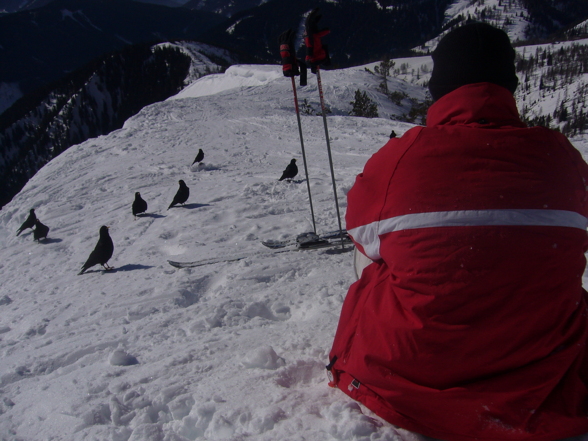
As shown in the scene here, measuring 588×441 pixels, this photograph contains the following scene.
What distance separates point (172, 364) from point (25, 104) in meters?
125

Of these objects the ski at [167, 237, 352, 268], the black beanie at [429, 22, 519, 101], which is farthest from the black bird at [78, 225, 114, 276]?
the black beanie at [429, 22, 519, 101]

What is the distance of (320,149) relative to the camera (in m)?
11.3

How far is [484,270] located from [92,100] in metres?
112

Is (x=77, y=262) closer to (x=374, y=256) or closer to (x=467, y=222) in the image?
(x=374, y=256)

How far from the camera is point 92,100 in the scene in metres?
98.6

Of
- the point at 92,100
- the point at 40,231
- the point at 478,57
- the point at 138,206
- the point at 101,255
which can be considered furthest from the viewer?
the point at 92,100

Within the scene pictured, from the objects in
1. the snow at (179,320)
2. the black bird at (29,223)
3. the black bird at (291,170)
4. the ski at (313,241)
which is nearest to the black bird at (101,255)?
the snow at (179,320)

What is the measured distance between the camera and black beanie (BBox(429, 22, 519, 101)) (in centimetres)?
136

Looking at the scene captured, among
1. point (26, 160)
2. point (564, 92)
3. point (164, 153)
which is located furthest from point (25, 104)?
point (564, 92)

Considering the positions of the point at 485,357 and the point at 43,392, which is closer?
the point at 485,357

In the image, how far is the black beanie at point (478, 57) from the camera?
4.47 feet

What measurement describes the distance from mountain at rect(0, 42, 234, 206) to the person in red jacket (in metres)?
Result: 94.1

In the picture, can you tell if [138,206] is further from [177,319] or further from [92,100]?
[92,100]

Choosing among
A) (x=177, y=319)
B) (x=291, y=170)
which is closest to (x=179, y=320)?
(x=177, y=319)
